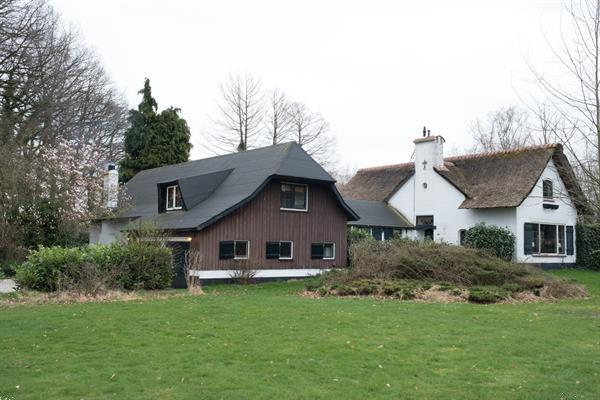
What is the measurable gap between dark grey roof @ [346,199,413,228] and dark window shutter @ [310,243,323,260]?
6043mm

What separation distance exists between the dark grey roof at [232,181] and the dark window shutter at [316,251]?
211 cm

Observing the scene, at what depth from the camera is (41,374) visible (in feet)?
22.9

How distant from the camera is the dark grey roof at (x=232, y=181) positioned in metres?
22.4

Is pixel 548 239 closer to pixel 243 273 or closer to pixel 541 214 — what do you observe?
pixel 541 214

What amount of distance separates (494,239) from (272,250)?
12279mm

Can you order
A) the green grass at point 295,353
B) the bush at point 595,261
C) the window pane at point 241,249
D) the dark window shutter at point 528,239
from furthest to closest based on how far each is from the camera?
the bush at point 595,261 → the dark window shutter at point 528,239 → the window pane at point 241,249 → the green grass at point 295,353

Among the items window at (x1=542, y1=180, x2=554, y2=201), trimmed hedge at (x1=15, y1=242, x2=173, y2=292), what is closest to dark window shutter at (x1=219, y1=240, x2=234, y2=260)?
trimmed hedge at (x1=15, y1=242, x2=173, y2=292)

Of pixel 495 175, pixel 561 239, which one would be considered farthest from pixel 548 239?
pixel 495 175

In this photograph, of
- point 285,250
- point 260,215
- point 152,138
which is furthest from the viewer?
point 152,138

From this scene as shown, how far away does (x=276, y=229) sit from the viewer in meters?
23.7

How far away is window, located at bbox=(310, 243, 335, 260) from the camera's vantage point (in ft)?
82.0

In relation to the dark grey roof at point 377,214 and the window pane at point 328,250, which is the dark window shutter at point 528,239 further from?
the window pane at point 328,250

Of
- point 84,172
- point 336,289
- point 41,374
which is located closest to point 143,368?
point 41,374

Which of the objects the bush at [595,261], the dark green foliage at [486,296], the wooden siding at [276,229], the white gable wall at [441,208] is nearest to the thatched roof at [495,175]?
the white gable wall at [441,208]
